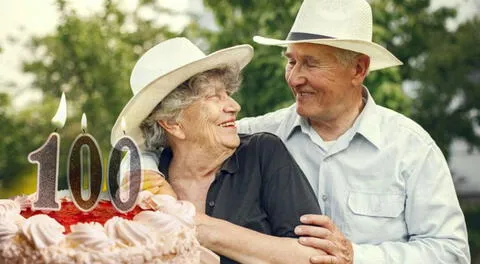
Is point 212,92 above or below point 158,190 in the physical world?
above

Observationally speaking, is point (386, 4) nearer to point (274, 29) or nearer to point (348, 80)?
point (274, 29)

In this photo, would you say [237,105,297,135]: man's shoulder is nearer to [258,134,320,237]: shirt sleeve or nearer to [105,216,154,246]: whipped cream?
[258,134,320,237]: shirt sleeve

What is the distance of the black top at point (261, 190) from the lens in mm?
3326

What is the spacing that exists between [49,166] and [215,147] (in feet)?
2.93

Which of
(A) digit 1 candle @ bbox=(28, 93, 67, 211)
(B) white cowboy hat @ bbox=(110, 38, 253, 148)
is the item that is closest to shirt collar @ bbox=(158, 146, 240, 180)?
(B) white cowboy hat @ bbox=(110, 38, 253, 148)

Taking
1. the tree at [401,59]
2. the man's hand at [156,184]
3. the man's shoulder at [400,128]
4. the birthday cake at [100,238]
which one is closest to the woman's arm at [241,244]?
the man's hand at [156,184]

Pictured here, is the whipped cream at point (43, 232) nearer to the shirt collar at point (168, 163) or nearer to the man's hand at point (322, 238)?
the man's hand at point (322, 238)

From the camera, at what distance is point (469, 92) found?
15156 mm

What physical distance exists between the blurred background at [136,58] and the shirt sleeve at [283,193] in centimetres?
841

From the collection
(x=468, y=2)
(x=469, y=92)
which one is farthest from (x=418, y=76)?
(x=468, y=2)

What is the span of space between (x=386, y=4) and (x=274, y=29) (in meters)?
2.02

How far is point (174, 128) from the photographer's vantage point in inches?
138

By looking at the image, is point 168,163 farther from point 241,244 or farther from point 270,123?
point 270,123

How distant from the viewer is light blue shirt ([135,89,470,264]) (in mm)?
3809
